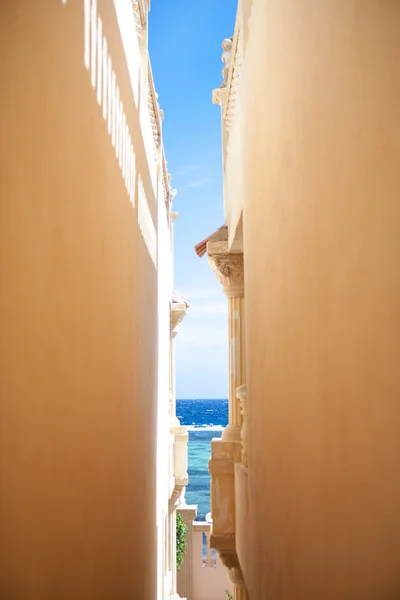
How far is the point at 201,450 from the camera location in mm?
84125

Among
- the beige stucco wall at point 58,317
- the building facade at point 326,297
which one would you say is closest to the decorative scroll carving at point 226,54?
the building facade at point 326,297

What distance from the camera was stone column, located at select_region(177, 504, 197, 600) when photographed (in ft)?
67.2

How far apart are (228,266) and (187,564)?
43.8 feet

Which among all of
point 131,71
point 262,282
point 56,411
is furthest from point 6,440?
point 131,71

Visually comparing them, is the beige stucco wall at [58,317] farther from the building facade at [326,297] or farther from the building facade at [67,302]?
the building facade at [326,297]

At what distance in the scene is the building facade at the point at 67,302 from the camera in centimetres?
258

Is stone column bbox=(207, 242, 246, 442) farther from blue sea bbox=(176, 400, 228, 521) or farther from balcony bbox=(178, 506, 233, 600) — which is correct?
blue sea bbox=(176, 400, 228, 521)

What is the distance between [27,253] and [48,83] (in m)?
0.95

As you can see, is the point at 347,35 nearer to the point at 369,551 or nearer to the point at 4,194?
the point at 4,194

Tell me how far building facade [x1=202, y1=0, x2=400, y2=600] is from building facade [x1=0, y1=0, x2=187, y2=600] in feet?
4.42

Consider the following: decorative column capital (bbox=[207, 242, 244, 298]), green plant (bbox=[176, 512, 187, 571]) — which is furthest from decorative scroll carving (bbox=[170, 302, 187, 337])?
green plant (bbox=[176, 512, 187, 571])

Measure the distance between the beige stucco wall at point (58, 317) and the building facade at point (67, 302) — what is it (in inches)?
0.4

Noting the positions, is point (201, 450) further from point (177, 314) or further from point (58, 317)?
point (58, 317)

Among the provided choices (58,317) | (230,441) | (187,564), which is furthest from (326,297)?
(187,564)
